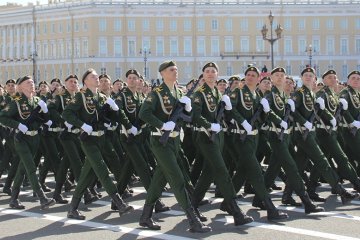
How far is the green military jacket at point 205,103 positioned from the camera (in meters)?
9.59

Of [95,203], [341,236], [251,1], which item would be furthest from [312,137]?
[251,1]

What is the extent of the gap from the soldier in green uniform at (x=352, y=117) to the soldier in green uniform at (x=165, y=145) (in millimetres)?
3582

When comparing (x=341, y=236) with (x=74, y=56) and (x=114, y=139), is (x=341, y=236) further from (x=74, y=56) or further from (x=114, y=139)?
(x=74, y=56)

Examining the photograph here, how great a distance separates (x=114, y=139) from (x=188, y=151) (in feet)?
4.10

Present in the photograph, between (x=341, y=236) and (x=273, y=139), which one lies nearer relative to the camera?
(x=341, y=236)

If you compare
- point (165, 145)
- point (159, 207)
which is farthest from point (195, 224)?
point (159, 207)

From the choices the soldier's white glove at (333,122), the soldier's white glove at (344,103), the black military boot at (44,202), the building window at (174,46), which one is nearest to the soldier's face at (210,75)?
the soldier's white glove at (333,122)

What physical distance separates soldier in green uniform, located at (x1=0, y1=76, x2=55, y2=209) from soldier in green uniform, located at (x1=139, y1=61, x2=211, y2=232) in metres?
2.07

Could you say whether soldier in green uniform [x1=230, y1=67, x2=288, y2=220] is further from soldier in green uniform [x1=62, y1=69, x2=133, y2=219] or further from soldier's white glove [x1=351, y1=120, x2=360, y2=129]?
soldier's white glove [x1=351, y1=120, x2=360, y2=129]

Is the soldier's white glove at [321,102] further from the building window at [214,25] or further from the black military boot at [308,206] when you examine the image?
the building window at [214,25]

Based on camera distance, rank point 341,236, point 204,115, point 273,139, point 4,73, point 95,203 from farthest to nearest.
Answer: point 4,73, point 95,203, point 273,139, point 204,115, point 341,236

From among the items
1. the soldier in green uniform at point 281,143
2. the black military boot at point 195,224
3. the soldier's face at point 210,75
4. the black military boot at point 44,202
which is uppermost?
the soldier's face at point 210,75

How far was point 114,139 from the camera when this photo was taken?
13500mm

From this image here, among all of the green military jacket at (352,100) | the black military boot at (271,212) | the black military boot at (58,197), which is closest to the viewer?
the black military boot at (271,212)
